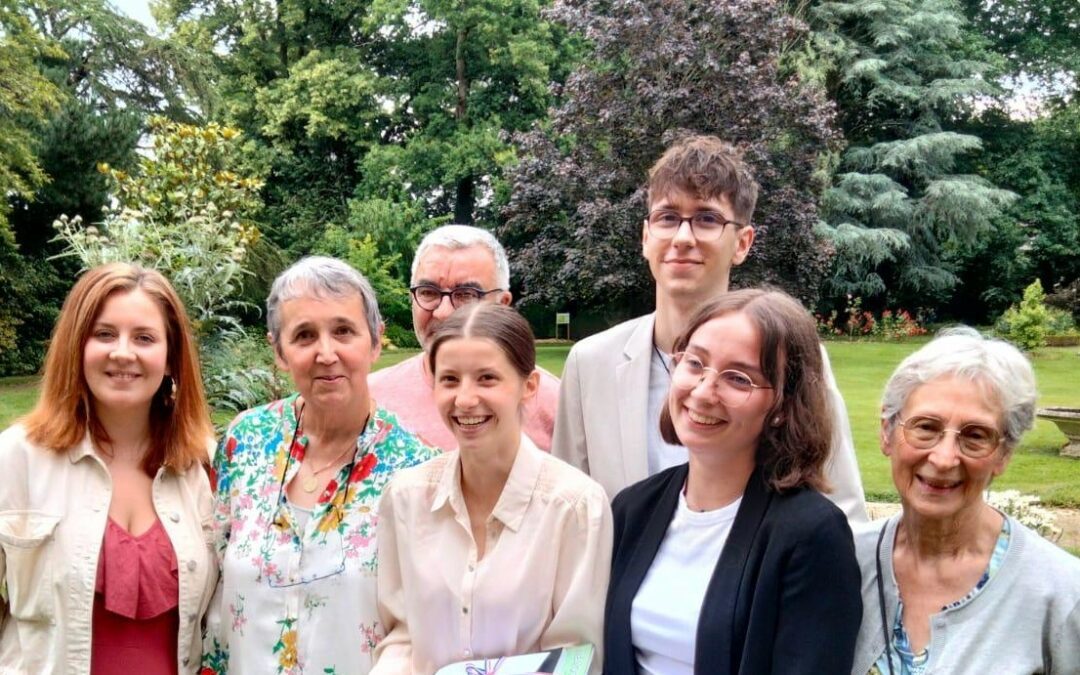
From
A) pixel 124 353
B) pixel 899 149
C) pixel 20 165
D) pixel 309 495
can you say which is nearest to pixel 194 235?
pixel 124 353

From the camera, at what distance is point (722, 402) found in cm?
204

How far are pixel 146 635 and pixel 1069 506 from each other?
25.8ft

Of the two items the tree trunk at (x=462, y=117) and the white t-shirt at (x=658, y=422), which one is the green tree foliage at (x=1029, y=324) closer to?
the tree trunk at (x=462, y=117)

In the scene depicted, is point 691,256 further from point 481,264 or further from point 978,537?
point 978,537

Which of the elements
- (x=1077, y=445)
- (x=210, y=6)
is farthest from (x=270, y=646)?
(x=210, y=6)

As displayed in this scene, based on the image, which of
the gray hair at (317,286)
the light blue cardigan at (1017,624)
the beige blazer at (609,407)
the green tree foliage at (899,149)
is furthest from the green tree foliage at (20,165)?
the green tree foliage at (899,149)

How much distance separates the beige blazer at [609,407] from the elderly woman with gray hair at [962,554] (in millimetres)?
539

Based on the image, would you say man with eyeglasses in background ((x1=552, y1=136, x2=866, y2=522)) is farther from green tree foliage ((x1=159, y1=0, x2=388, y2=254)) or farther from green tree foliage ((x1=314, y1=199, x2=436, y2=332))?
green tree foliage ((x1=159, y1=0, x2=388, y2=254))

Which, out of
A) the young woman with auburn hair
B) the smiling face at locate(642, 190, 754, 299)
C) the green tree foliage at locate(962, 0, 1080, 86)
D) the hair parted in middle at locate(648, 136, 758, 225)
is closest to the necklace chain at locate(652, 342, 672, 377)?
the smiling face at locate(642, 190, 754, 299)

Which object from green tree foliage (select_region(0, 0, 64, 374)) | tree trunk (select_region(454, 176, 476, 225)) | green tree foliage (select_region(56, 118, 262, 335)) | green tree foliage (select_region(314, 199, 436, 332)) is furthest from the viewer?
tree trunk (select_region(454, 176, 476, 225))

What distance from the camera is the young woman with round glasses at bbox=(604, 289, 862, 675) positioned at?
1.89m

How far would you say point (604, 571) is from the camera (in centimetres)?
221

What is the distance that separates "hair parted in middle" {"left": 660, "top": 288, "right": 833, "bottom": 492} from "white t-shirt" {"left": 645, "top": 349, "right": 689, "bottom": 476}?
607mm

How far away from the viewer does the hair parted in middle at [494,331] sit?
2258 mm
